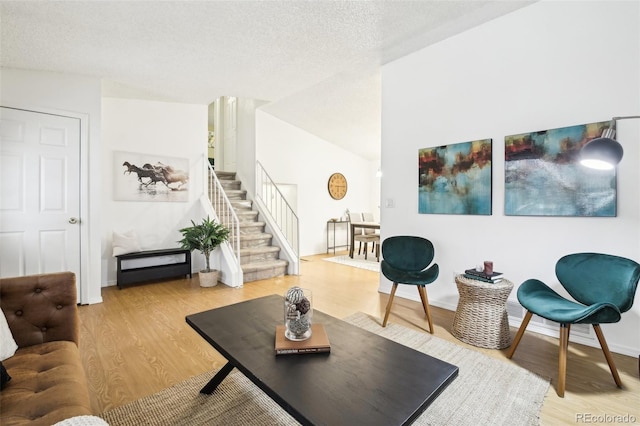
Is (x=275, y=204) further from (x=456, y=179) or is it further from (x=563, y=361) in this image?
(x=563, y=361)

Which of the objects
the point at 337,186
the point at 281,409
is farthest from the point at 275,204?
the point at 281,409

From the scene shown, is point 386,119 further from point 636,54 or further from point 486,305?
point 486,305

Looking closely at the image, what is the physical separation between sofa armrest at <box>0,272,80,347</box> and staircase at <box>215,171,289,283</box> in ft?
9.09

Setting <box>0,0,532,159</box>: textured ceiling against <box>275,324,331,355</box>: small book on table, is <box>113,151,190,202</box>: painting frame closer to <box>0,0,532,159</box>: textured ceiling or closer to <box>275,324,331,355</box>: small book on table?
<box>0,0,532,159</box>: textured ceiling

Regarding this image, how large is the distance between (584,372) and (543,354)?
272 mm

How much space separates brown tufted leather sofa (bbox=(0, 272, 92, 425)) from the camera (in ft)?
3.59

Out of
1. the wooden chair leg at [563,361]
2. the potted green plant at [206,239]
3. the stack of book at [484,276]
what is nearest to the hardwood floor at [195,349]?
the wooden chair leg at [563,361]

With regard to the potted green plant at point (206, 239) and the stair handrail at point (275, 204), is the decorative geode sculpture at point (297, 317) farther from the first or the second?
the stair handrail at point (275, 204)

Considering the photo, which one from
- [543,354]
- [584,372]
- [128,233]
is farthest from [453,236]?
[128,233]

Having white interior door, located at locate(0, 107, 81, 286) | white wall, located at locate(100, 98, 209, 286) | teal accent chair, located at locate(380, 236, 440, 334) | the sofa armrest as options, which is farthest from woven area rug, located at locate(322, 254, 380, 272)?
the sofa armrest

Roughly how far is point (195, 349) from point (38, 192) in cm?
254

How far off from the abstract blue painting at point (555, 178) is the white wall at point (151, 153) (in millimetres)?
4141

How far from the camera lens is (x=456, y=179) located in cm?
332

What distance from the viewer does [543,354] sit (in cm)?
235
